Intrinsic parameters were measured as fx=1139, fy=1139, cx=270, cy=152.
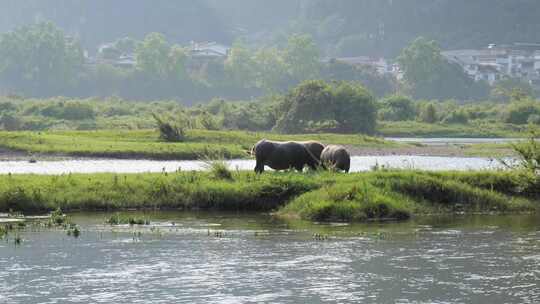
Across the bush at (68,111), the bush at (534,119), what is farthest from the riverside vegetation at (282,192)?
the bush at (534,119)

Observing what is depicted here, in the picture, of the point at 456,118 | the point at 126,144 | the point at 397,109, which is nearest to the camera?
the point at 126,144

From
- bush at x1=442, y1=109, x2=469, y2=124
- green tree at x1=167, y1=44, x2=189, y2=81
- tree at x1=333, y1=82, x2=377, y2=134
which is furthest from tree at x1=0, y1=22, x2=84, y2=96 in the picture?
tree at x1=333, y1=82, x2=377, y2=134

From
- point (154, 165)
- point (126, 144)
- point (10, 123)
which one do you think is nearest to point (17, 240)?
point (154, 165)

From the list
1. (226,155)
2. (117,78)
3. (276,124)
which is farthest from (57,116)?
(117,78)

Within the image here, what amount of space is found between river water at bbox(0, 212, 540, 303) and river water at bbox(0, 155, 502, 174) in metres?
→ 13.2

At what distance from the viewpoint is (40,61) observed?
523 feet

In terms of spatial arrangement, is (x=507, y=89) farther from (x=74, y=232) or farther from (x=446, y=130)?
(x=74, y=232)

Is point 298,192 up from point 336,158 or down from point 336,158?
down

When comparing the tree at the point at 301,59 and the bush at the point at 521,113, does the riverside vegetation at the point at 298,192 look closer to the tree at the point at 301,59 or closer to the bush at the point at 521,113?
the bush at the point at 521,113

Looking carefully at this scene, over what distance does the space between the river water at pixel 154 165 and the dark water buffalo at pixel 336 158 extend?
545 centimetres

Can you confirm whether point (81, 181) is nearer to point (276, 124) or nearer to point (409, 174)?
point (409, 174)

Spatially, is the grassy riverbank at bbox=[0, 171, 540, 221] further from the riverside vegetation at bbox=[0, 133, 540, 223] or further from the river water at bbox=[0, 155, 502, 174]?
the river water at bbox=[0, 155, 502, 174]

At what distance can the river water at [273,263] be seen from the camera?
21.7 meters

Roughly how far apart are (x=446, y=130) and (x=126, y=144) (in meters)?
42.3
